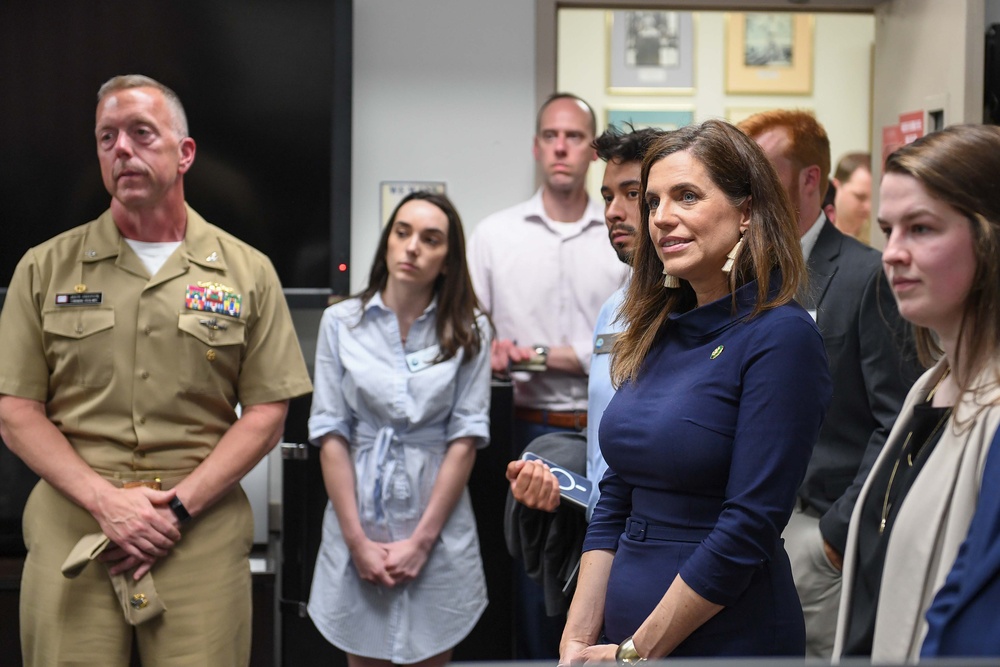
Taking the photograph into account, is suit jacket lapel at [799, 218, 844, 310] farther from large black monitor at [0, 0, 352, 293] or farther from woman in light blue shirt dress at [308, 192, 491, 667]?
large black monitor at [0, 0, 352, 293]

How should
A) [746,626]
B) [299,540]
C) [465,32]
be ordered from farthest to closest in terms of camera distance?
[465,32] → [299,540] → [746,626]

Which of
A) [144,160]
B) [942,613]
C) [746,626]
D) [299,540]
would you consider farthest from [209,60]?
[942,613]

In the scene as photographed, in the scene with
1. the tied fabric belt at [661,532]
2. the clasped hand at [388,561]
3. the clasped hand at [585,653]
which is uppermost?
the tied fabric belt at [661,532]

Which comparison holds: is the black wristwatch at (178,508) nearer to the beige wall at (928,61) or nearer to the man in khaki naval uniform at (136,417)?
the man in khaki naval uniform at (136,417)

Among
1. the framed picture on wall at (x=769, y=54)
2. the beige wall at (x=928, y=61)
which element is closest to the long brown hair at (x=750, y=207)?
the beige wall at (x=928, y=61)

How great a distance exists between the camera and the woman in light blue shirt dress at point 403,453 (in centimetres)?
286

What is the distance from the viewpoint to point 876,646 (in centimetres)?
146

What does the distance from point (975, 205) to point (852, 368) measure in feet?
3.35

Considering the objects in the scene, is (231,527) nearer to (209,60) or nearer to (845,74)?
(209,60)

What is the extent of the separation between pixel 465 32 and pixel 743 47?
204 centimetres

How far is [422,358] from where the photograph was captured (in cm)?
294

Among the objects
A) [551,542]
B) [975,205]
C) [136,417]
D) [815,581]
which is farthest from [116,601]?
[975,205]

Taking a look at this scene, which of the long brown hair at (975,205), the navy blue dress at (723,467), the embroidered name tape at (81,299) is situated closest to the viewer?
the long brown hair at (975,205)

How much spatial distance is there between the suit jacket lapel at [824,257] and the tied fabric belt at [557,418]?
1.13m
